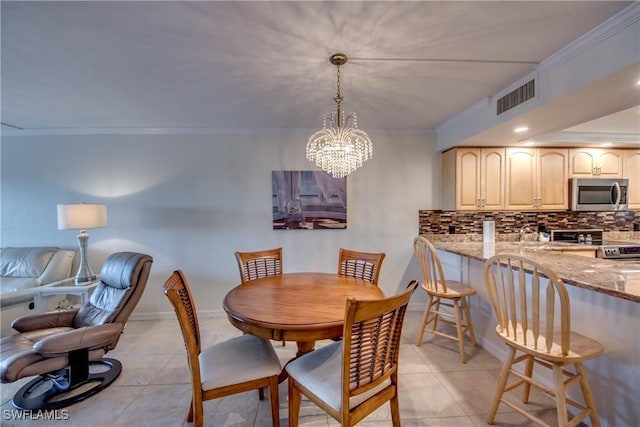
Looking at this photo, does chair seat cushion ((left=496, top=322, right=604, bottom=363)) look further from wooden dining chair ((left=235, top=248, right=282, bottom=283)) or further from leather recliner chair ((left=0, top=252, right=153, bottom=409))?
leather recliner chair ((left=0, top=252, right=153, bottom=409))

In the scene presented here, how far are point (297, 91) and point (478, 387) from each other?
276cm

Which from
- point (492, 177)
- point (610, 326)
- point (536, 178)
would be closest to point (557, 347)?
point (610, 326)

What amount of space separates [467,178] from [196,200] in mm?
3350

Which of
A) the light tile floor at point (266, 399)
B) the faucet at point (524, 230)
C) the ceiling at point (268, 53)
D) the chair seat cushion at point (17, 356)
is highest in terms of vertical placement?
the ceiling at point (268, 53)

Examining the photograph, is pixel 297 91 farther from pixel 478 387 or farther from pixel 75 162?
pixel 75 162

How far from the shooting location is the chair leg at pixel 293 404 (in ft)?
A: 4.93

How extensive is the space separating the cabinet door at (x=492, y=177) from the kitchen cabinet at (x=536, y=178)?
7 cm

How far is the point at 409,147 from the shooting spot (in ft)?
12.3

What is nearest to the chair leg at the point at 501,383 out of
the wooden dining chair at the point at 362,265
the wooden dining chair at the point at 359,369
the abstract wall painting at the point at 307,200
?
the wooden dining chair at the point at 359,369

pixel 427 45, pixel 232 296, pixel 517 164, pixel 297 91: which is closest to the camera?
pixel 427 45

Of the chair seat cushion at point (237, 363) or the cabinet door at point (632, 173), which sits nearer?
the chair seat cushion at point (237, 363)

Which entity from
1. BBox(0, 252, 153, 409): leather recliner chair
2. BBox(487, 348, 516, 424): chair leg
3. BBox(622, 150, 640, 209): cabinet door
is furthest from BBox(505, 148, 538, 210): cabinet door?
BBox(0, 252, 153, 409): leather recliner chair

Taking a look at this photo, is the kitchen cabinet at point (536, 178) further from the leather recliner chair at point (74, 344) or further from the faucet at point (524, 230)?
the leather recliner chair at point (74, 344)

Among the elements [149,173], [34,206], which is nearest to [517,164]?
[149,173]
